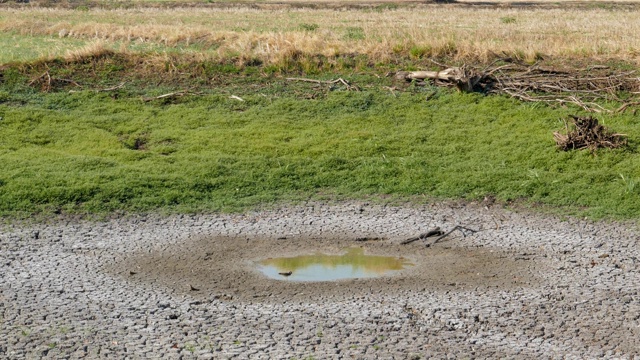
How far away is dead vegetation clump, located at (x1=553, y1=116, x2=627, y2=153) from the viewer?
14727 millimetres

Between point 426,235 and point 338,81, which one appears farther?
point 338,81

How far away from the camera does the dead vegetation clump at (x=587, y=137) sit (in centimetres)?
1473

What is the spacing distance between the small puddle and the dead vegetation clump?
5.69m

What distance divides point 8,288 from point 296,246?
3.58 meters

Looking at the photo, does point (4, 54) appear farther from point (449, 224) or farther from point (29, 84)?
point (449, 224)

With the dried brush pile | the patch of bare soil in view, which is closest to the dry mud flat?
the patch of bare soil

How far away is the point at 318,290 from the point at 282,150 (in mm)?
6464

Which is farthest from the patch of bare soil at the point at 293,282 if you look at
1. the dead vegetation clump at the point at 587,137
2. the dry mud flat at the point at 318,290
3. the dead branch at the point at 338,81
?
the dead branch at the point at 338,81

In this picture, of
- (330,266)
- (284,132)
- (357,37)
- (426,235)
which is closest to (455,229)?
(426,235)

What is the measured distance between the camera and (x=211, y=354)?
757 centimetres

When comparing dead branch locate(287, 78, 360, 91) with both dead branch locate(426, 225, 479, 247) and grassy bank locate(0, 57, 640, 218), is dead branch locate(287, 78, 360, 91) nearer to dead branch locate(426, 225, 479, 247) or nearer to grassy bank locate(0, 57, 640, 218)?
grassy bank locate(0, 57, 640, 218)

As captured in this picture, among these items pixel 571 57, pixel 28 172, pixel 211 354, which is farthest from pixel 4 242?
pixel 571 57

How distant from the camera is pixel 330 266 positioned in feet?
33.8

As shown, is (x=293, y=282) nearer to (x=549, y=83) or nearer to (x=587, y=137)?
(x=587, y=137)
